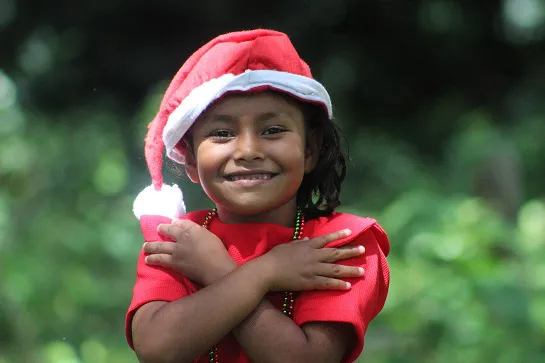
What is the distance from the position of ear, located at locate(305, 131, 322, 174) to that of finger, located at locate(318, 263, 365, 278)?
357mm

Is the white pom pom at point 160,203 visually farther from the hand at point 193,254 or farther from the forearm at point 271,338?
the forearm at point 271,338

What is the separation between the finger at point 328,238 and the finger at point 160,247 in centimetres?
34

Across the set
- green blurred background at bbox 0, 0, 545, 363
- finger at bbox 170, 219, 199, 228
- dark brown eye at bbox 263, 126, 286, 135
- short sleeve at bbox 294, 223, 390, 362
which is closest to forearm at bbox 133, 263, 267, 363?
short sleeve at bbox 294, 223, 390, 362

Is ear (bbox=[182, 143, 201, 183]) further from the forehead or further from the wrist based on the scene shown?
the wrist

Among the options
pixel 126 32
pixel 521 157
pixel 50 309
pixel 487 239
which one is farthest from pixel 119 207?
pixel 521 157

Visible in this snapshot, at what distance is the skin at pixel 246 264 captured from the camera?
1827 mm

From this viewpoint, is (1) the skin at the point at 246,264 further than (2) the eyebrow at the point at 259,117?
No

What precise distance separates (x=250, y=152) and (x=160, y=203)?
0.38 meters

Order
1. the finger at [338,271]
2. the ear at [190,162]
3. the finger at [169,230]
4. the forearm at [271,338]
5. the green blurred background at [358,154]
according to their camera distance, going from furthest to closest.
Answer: the green blurred background at [358,154], the ear at [190,162], the finger at [169,230], the finger at [338,271], the forearm at [271,338]

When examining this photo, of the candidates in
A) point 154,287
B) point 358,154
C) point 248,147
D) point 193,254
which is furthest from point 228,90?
point 358,154

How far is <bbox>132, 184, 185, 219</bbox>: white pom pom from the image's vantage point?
220 cm

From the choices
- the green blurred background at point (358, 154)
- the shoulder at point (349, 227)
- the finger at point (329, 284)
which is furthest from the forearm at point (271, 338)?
the green blurred background at point (358, 154)

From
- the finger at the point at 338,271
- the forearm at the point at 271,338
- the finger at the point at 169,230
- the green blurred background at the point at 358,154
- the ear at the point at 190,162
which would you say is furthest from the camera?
the green blurred background at the point at 358,154

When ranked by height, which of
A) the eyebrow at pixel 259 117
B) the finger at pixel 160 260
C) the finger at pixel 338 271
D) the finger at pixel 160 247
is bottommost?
the finger at pixel 160 260
